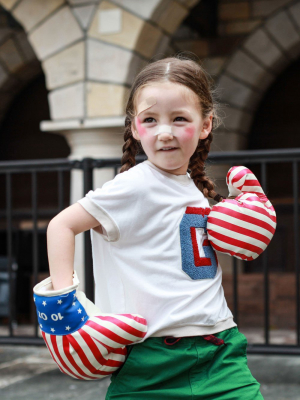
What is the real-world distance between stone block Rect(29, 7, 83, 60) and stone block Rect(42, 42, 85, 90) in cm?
6

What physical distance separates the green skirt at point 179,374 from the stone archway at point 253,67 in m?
4.51

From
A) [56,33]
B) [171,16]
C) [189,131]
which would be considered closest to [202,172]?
[189,131]

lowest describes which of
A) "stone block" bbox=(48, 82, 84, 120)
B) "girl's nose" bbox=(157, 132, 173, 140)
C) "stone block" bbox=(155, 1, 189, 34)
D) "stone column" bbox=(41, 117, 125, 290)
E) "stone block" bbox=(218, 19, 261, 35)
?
"girl's nose" bbox=(157, 132, 173, 140)

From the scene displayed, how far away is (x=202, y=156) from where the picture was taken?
167 cm

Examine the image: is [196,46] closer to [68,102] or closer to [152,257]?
[68,102]

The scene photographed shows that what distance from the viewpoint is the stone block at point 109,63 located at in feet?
15.2

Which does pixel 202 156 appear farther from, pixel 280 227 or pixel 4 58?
pixel 4 58

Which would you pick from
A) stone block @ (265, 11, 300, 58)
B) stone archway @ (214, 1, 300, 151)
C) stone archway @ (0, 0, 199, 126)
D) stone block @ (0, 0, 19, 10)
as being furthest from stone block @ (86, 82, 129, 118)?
stone block @ (265, 11, 300, 58)

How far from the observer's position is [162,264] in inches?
54.6

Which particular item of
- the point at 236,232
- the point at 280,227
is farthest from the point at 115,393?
the point at 280,227

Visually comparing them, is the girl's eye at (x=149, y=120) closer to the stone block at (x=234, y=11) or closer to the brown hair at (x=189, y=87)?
the brown hair at (x=189, y=87)

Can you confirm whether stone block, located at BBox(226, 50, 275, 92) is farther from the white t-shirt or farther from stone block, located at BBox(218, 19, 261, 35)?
the white t-shirt

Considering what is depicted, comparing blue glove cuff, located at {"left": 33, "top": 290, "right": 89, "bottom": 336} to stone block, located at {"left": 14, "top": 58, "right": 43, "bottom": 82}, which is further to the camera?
stone block, located at {"left": 14, "top": 58, "right": 43, "bottom": 82}

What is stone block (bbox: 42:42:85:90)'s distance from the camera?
477cm
